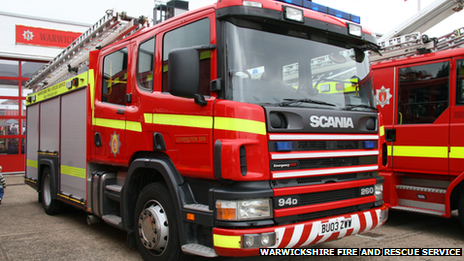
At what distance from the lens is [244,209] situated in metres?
2.99

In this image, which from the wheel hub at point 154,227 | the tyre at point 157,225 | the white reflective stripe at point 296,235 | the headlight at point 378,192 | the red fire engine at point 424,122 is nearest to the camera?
the white reflective stripe at point 296,235

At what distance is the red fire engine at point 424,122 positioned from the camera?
5211 millimetres

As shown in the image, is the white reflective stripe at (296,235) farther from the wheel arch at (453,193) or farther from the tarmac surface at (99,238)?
the wheel arch at (453,193)

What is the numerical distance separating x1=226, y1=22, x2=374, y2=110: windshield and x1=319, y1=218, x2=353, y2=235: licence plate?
3.49 ft

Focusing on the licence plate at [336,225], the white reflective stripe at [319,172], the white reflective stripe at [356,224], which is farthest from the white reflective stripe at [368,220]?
the white reflective stripe at [319,172]

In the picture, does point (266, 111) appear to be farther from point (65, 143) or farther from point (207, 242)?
point (65, 143)

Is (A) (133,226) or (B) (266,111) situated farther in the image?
(A) (133,226)

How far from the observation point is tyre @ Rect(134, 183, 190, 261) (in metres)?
3.53

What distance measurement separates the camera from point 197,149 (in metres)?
3.32

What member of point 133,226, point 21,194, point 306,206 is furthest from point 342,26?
point 21,194

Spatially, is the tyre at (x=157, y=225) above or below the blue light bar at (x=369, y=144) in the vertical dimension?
below

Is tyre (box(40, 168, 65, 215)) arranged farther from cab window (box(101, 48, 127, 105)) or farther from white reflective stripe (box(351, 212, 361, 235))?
white reflective stripe (box(351, 212, 361, 235))

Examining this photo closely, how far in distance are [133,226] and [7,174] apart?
37.8 feet

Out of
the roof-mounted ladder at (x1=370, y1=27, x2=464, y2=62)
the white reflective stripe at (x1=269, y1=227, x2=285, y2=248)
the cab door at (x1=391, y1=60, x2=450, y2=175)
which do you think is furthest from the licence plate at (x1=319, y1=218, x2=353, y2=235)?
the roof-mounted ladder at (x1=370, y1=27, x2=464, y2=62)
